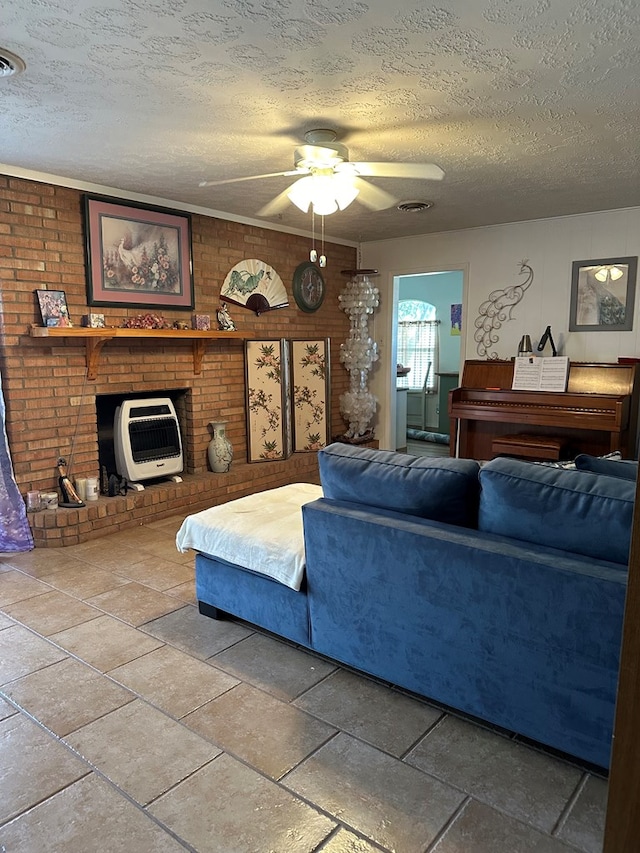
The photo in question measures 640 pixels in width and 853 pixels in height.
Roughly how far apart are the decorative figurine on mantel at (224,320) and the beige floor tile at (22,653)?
287 centimetres

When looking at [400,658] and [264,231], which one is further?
[264,231]

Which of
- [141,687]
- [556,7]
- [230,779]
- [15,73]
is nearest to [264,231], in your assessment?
[15,73]

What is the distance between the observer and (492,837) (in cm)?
149

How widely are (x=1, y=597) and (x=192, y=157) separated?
260cm

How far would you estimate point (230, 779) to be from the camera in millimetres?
1691

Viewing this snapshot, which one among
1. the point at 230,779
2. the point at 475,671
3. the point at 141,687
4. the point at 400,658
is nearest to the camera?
the point at 230,779

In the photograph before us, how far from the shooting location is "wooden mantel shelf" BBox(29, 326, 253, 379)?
3.56m

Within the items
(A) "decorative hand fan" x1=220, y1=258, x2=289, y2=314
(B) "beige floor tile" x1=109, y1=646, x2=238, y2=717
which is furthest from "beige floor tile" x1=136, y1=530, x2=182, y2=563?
(A) "decorative hand fan" x1=220, y1=258, x2=289, y2=314

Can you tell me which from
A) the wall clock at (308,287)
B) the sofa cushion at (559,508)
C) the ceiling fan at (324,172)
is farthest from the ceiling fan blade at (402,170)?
the wall clock at (308,287)

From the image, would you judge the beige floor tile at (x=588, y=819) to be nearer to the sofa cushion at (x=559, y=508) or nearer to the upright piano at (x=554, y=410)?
the sofa cushion at (x=559, y=508)

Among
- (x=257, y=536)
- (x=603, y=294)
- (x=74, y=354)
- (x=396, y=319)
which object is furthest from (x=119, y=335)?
(x=603, y=294)

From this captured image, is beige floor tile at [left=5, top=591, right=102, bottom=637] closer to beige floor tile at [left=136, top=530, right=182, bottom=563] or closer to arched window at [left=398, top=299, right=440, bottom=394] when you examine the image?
beige floor tile at [left=136, top=530, right=182, bottom=563]

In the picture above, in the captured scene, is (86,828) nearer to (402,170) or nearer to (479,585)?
(479,585)

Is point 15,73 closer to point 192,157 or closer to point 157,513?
point 192,157
